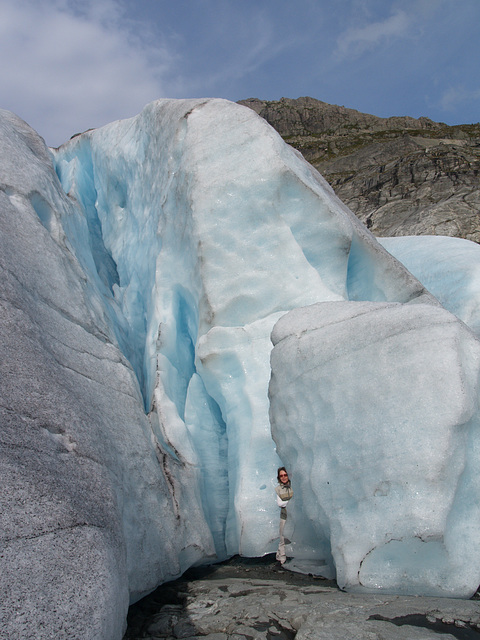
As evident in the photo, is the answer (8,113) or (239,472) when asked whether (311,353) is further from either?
(8,113)

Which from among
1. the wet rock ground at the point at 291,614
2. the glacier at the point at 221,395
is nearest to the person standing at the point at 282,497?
the glacier at the point at 221,395

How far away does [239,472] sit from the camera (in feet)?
15.0

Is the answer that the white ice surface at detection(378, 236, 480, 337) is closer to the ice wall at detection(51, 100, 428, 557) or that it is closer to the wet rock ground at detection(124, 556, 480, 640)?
the ice wall at detection(51, 100, 428, 557)

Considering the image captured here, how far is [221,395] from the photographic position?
5117 millimetres

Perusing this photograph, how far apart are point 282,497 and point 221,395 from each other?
1.37m

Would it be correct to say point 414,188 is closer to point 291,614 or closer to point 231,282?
point 231,282

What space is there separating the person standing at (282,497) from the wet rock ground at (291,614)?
1.16 feet

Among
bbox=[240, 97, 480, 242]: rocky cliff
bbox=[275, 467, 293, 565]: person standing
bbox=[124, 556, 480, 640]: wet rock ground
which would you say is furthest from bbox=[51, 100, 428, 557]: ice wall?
bbox=[240, 97, 480, 242]: rocky cliff

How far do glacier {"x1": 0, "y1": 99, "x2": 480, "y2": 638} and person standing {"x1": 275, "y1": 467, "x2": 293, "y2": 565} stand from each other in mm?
92

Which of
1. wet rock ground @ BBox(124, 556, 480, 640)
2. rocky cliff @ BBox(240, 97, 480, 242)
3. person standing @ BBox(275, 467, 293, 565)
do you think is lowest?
wet rock ground @ BBox(124, 556, 480, 640)

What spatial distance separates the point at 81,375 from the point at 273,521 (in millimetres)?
2122

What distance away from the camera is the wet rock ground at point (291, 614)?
2.46 m

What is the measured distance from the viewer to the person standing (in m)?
4.05

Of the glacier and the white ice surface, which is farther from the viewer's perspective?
the white ice surface
